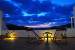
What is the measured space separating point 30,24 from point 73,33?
13374 millimetres

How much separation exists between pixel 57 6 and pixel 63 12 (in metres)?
2.75

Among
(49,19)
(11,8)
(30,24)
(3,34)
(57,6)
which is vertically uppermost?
(57,6)

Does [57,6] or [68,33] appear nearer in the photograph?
[68,33]

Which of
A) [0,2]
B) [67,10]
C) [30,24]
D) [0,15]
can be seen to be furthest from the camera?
[67,10]

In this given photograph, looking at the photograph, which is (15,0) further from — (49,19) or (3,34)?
(49,19)

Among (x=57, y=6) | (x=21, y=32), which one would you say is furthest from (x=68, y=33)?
(x=57, y=6)

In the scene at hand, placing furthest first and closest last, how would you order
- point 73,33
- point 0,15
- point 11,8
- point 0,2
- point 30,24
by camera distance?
point 30,24 < point 11,8 < point 0,2 < point 0,15 < point 73,33

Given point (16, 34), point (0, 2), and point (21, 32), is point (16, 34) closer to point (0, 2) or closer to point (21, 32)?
point (21, 32)

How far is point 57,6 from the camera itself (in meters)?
22.3

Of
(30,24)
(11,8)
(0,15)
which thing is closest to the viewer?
(0,15)

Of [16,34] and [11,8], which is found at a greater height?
[11,8]

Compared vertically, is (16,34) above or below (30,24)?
below

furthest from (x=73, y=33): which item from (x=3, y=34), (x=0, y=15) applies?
(x=0, y=15)

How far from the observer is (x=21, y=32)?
27.2 ft
